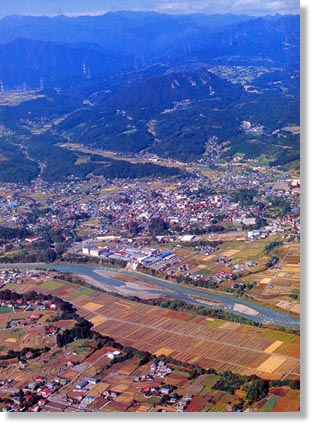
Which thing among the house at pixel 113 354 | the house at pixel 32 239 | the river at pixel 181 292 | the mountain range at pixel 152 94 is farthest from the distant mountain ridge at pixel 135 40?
the house at pixel 113 354

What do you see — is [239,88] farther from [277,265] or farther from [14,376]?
[14,376]

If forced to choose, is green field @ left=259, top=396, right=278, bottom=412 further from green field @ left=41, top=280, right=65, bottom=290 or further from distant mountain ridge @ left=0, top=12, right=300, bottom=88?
green field @ left=41, top=280, right=65, bottom=290

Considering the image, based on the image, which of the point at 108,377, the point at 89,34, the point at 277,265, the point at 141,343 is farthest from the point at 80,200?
the point at 108,377

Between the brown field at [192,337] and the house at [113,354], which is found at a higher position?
the house at [113,354]

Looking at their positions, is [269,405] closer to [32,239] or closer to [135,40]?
[32,239]

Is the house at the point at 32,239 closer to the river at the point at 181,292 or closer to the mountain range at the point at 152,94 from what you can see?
the river at the point at 181,292

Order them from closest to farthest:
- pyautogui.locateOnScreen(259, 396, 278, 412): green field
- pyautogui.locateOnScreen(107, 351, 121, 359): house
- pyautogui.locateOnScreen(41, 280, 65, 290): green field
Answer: pyautogui.locateOnScreen(259, 396, 278, 412): green field < pyautogui.locateOnScreen(107, 351, 121, 359): house < pyautogui.locateOnScreen(41, 280, 65, 290): green field

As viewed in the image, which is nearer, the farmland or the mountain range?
the farmland

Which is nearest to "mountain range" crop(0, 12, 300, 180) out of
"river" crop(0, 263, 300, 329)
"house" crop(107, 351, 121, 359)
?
"river" crop(0, 263, 300, 329)

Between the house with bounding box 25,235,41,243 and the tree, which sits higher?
the tree
